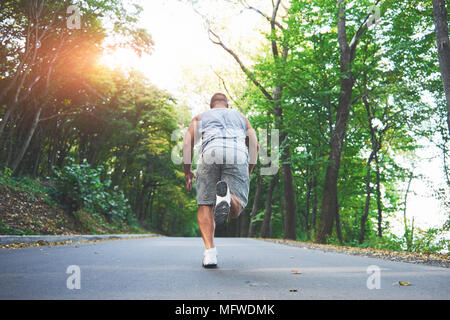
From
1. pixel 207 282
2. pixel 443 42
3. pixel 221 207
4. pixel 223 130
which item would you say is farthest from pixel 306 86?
pixel 207 282

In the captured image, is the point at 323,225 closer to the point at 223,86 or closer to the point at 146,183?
the point at 223,86

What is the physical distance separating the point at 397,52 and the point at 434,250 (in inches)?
280

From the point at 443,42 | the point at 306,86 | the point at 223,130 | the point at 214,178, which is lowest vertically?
the point at 214,178

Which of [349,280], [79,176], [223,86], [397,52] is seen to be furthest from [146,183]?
[349,280]

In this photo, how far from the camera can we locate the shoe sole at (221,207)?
380 centimetres

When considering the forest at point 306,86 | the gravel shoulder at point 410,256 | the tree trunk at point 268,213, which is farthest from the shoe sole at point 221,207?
the tree trunk at point 268,213

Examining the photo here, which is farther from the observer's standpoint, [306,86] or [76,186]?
[306,86]

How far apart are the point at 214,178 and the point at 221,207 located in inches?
19.0

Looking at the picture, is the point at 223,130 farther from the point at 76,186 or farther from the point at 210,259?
the point at 76,186

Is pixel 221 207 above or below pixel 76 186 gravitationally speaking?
below

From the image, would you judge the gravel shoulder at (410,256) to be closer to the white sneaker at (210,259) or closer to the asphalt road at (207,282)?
the asphalt road at (207,282)

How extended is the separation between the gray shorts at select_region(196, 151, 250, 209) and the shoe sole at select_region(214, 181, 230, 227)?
0.89 feet

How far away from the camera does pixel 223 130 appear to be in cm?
434

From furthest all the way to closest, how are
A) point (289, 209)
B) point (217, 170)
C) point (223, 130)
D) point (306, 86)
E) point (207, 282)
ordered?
point (289, 209) < point (306, 86) < point (223, 130) < point (217, 170) < point (207, 282)
